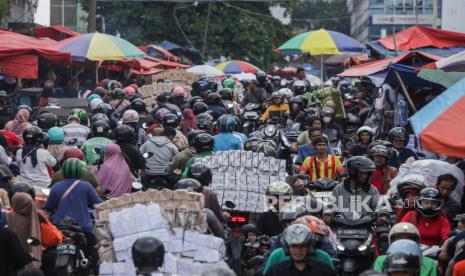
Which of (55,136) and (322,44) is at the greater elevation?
(322,44)

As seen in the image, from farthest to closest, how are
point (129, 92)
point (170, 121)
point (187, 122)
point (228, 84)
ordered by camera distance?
point (228, 84)
point (129, 92)
point (187, 122)
point (170, 121)

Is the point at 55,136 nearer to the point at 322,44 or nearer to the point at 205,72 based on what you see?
the point at 322,44

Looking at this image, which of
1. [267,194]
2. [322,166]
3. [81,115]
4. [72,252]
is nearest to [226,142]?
[322,166]

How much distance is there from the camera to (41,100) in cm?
2362

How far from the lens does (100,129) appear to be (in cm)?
1647

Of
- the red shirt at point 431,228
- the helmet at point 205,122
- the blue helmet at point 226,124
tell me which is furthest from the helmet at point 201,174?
the helmet at point 205,122

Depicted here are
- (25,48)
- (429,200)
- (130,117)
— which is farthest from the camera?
(25,48)

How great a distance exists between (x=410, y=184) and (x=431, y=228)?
1140 mm

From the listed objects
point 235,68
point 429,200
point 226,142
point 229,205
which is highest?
point 235,68

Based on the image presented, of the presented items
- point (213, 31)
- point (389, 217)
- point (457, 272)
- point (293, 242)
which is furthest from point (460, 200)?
point (213, 31)

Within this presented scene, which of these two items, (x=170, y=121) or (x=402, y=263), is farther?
(x=170, y=121)

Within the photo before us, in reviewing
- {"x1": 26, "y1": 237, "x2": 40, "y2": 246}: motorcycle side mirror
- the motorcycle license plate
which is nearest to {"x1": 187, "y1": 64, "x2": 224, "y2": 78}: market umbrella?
the motorcycle license plate

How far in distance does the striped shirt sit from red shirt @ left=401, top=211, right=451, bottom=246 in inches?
145

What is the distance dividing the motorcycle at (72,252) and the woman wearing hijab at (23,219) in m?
0.61
